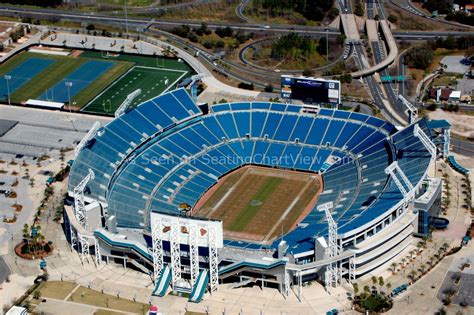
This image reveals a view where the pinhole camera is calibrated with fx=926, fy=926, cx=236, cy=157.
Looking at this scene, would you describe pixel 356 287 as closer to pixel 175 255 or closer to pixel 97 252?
pixel 175 255

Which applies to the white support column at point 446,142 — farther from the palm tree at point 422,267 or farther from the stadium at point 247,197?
the palm tree at point 422,267

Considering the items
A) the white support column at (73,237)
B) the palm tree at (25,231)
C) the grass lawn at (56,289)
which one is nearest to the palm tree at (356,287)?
the grass lawn at (56,289)

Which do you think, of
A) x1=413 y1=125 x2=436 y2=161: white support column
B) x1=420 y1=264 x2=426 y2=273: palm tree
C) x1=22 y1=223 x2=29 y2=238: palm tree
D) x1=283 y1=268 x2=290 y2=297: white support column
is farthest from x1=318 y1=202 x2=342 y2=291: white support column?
x1=22 y1=223 x2=29 y2=238: palm tree

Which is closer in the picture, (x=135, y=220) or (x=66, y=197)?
(x=135, y=220)

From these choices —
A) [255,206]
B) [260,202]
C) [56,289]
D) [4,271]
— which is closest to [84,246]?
[56,289]

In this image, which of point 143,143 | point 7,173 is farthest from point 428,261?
point 7,173

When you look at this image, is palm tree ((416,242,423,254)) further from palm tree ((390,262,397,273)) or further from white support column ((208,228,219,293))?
white support column ((208,228,219,293))

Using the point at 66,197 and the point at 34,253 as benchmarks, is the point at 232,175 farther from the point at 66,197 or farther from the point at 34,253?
the point at 34,253
